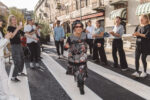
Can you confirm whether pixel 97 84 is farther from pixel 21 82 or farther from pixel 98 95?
pixel 21 82

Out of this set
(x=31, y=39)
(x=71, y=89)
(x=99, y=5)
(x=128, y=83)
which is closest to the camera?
(x=71, y=89)

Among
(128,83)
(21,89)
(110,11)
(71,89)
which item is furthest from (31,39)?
(110,11)

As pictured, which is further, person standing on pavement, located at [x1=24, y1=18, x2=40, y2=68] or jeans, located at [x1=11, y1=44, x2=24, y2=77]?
person standing on pavement, located at [x1=24, y1=18, x2=40, y2=68]

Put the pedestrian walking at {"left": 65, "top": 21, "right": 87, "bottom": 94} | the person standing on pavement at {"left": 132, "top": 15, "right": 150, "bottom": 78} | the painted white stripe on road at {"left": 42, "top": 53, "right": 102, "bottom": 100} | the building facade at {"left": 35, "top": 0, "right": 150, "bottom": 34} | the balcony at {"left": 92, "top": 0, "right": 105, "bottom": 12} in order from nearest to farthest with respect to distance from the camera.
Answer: the painted white stripe on road at {"left": 42, "top": 53, "right": 102, "bottom": 100} < the pedestrian walking at {"left": 65, "top": 21, "right": 87, "bottom": 94} < the person standing on pavement at {"left": 132, "top": 15, "right": 150, "bottom": 78} < the building facade at {"left": 35, "top": 0, "right": 150, "bottom": 34} < the balcony at {"left": 92, "top": 0, "right": 105, "bottom": 12}

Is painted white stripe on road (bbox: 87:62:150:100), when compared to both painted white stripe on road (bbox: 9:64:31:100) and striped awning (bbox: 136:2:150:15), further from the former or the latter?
striped awning (bbox: 136:2:150:15)

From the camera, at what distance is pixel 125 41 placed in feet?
43.1

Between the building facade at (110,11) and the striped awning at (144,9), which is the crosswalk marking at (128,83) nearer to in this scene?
the striped awning at (144,9)

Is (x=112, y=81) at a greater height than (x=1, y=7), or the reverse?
(x=1, y=7)

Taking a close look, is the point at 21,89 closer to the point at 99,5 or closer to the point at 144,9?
the point at 144,9

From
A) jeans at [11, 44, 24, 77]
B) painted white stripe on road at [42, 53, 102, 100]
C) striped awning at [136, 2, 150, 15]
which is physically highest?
striped awning at [136, 2, 150, 15]

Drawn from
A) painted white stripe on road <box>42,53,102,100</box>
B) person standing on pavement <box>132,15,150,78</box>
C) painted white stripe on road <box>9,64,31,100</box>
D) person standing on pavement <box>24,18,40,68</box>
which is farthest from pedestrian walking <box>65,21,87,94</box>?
person standing on pavement <box>24,18,40,68</box>

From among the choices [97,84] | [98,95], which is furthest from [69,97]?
[97,84]

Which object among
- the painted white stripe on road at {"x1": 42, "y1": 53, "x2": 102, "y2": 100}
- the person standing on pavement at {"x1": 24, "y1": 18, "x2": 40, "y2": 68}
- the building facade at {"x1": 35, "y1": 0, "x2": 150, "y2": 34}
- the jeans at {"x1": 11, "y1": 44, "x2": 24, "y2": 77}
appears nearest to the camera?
the painted white stripe on road at {"x1": 42, "y1": 53, "x2": 102, "y2": 100}

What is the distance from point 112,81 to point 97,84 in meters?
0.48
